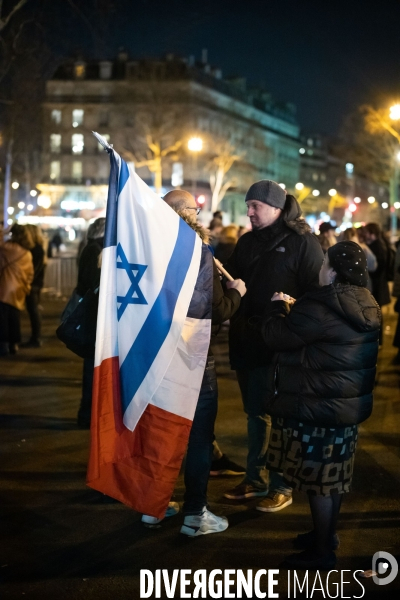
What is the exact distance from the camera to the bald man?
18.4 ft

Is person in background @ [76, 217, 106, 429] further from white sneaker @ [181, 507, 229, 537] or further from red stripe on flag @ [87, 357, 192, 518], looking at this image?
red stripe on flag @ [87, 357, 192, 518]

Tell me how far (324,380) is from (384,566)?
3.77ft

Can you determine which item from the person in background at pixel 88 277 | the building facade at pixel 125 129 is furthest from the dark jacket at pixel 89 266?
the building facade at pixel 125 129

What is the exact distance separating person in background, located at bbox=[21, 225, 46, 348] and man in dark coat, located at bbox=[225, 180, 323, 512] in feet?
27.6

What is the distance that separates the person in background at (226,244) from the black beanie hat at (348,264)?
711 cm

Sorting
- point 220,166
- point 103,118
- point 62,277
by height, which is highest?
point 103,118

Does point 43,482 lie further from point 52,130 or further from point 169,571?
point 52,130

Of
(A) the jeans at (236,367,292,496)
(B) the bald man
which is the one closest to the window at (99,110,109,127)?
(A) the jeans at (236,367,292,496)

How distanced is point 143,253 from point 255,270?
1.36 m

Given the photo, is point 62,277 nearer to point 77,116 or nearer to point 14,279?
point 14,279

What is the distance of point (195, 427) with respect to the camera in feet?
18.6

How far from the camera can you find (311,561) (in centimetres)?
513

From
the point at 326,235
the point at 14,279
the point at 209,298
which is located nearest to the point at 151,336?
the point at 209,298

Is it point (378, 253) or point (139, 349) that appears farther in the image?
point (378, 253)
